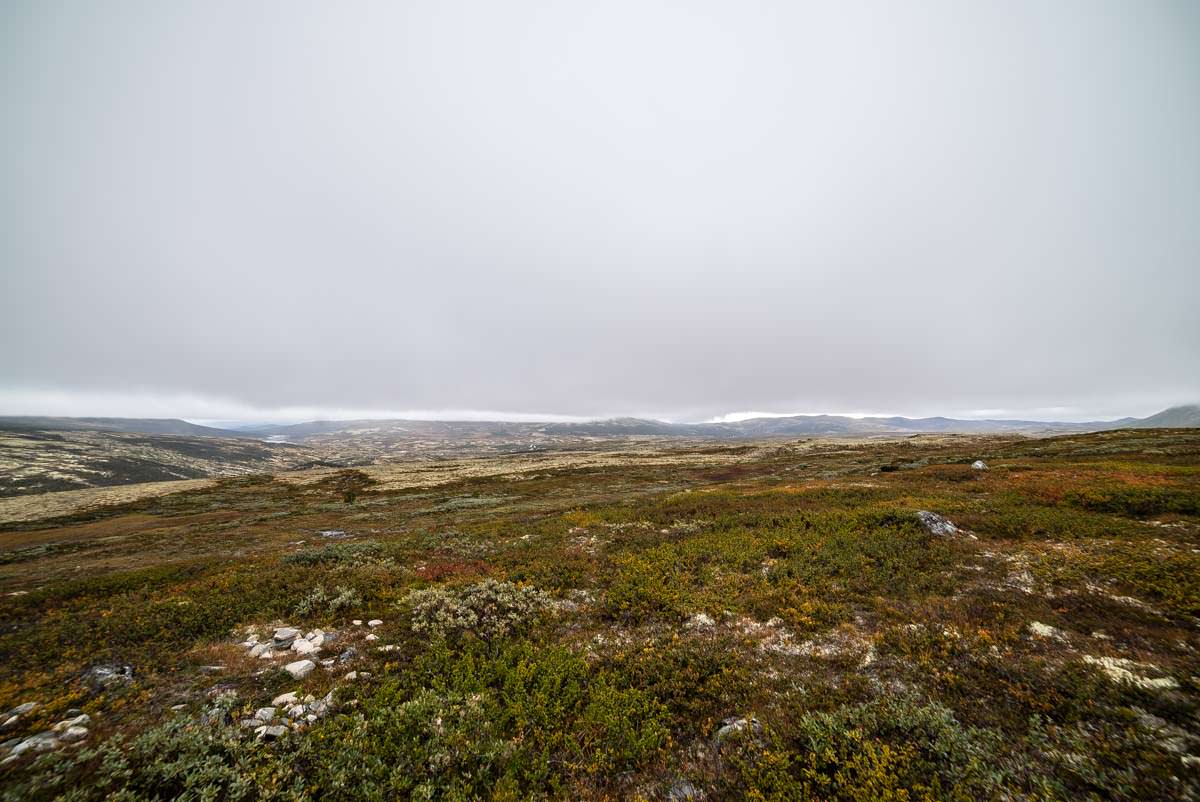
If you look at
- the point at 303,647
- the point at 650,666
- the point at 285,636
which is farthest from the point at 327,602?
the point at 650,666

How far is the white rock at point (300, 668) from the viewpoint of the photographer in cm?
1034

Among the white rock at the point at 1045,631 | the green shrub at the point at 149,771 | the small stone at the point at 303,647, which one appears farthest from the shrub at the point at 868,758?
the small stone at the point at 303,647

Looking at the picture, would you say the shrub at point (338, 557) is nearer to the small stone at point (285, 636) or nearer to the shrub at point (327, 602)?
the shrub at point (327, 602)

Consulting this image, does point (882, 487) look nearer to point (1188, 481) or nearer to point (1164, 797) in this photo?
point (1188, 481)

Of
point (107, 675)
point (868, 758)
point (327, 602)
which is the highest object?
point (868, 758)

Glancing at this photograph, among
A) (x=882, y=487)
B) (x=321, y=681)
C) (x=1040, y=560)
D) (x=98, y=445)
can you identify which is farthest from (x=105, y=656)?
(x=98, y=445)

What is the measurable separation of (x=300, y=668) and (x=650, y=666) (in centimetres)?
937

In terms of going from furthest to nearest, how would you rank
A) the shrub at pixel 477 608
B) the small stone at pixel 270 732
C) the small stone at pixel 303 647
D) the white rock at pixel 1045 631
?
the shrub at pixel 477 608 < the small stone at pixel 303 647 < the white rock at pixel 1045 631 < the small stone at pixel 270 732

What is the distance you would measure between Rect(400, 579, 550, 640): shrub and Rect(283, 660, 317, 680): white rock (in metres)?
2.76

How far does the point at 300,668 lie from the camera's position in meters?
10.5

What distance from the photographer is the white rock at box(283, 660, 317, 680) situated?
1034 centimetres

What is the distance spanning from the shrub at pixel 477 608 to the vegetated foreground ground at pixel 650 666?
112 millimetres

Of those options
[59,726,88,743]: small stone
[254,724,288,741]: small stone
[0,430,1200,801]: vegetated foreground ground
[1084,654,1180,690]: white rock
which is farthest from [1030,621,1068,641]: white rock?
[59,726,88,743]: small stone

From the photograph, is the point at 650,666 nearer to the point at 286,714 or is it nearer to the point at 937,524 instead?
the point at 286,714
